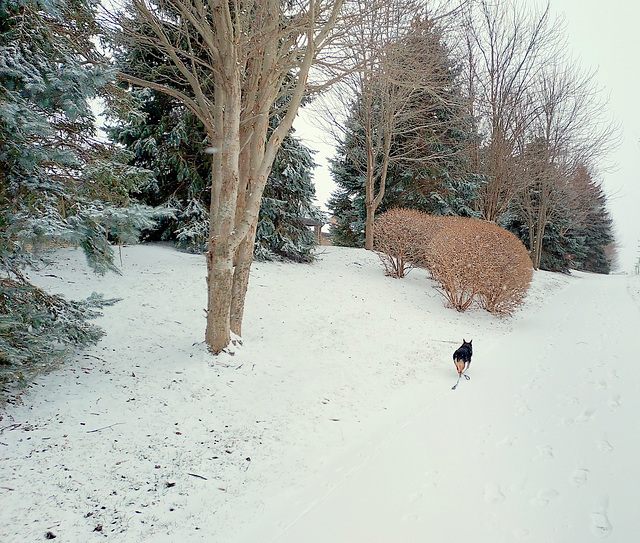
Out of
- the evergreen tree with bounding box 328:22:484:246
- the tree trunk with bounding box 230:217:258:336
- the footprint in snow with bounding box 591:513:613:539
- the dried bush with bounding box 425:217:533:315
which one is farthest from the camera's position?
the evergreen tree with bounding box 328:22:484:246

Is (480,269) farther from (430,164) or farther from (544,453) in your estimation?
(430,164)

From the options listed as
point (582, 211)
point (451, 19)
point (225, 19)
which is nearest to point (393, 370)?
point (225, 19)

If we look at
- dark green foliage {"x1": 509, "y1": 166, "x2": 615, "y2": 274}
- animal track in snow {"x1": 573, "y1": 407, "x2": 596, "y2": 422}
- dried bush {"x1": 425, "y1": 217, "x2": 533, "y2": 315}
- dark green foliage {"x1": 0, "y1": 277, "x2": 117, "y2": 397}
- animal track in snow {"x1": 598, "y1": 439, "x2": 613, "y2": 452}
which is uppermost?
dark green foliage {"x1": 509, "y1": 166, "x2": 615, "y2": 274}

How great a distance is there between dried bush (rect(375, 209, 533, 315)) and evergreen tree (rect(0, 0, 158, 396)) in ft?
24.9

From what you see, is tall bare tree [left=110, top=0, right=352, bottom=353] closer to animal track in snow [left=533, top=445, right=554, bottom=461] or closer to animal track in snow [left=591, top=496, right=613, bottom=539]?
animal track in snow [left=533, top=445, right=554, bottom=461]

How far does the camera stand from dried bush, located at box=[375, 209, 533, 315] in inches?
355

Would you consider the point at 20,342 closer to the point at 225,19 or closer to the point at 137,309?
the point at 137,309

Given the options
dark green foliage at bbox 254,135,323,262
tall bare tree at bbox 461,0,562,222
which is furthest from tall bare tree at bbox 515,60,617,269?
dark green foliage at bbox 254,135,323,262

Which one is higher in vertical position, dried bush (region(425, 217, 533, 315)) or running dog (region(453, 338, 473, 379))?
dried bush (region(425, 217, 533, 315))

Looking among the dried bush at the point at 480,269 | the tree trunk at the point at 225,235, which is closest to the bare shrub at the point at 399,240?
the dried bush at the point at 480,269

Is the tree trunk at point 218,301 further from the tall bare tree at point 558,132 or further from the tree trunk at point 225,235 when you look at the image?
the tall bare tree at point 558,132

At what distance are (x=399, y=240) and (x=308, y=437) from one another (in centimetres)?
786

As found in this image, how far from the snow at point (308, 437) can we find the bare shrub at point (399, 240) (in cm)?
439

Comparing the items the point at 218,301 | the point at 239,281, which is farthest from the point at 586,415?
the point at 239,281
